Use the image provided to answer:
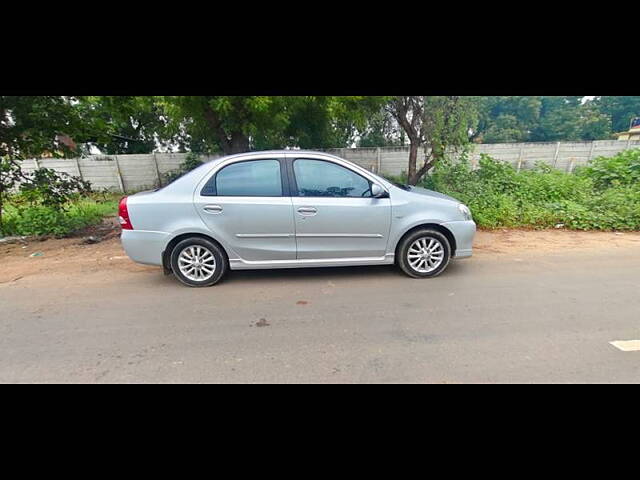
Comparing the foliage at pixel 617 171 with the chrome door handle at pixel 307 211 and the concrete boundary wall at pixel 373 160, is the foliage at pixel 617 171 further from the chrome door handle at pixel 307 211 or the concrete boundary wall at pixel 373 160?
the chrome door handle at pixel 307 211

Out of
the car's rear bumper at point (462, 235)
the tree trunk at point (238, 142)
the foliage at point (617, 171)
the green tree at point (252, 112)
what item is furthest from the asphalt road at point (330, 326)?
the tree trunk at point (238, 142)

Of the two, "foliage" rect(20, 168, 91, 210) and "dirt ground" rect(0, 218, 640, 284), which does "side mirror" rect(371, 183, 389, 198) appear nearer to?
"dirt ground" rect(0, 218, 640, 284)

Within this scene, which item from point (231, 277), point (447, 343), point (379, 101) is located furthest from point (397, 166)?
point (447, 343)

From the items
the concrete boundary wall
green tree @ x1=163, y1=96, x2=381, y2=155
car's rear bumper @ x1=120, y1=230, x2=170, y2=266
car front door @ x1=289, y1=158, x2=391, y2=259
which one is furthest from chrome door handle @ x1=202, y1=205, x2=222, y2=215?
the concrete boundary wall

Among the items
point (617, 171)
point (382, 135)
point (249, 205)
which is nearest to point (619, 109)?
point (382, 135)

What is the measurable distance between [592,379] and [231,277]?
3.72m

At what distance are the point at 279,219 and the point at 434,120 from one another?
672cm

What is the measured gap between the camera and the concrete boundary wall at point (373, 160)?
11922mm

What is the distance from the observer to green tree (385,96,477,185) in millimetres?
8062

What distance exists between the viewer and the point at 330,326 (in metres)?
2.88

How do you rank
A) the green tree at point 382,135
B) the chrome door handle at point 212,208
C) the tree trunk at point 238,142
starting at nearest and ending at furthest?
the chrome door handle at point 212,208 < the tree trunk at point 238,142 < the green tree at point 382,135

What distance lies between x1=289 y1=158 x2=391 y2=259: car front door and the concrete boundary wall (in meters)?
8.19

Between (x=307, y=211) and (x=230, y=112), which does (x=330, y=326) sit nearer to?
(x=307, y=211)

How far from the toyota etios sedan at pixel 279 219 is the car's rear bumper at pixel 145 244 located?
0.5 inches
